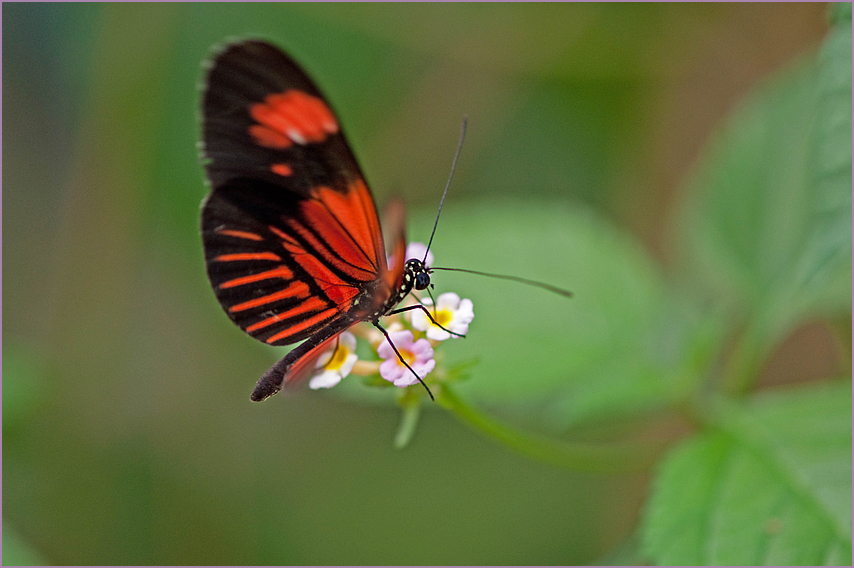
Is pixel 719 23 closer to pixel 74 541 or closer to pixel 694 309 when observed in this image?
pixel 694 309

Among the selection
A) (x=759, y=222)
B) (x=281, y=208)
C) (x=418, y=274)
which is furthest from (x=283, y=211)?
(x=759, y=222)

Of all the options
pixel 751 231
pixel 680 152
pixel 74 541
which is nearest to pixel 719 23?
pixel 680 152

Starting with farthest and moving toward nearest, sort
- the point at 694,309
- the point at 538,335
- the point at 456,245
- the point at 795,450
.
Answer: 1. the point at 694,309
2. the point at 456,245
3. the point at 538,335
4. the point at 795,450

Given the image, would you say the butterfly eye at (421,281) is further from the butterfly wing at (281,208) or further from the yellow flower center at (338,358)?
the yellow flower center at (338,358)

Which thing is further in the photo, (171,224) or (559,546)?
(171,224)

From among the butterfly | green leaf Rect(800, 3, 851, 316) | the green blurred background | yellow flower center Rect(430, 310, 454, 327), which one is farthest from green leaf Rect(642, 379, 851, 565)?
the green blurred background

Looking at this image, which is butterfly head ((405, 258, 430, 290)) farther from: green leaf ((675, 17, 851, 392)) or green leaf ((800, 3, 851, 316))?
green leaf ((675, 17, 851, 392))

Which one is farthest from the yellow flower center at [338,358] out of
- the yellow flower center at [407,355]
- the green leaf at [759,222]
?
the green leaf at [759,222]
